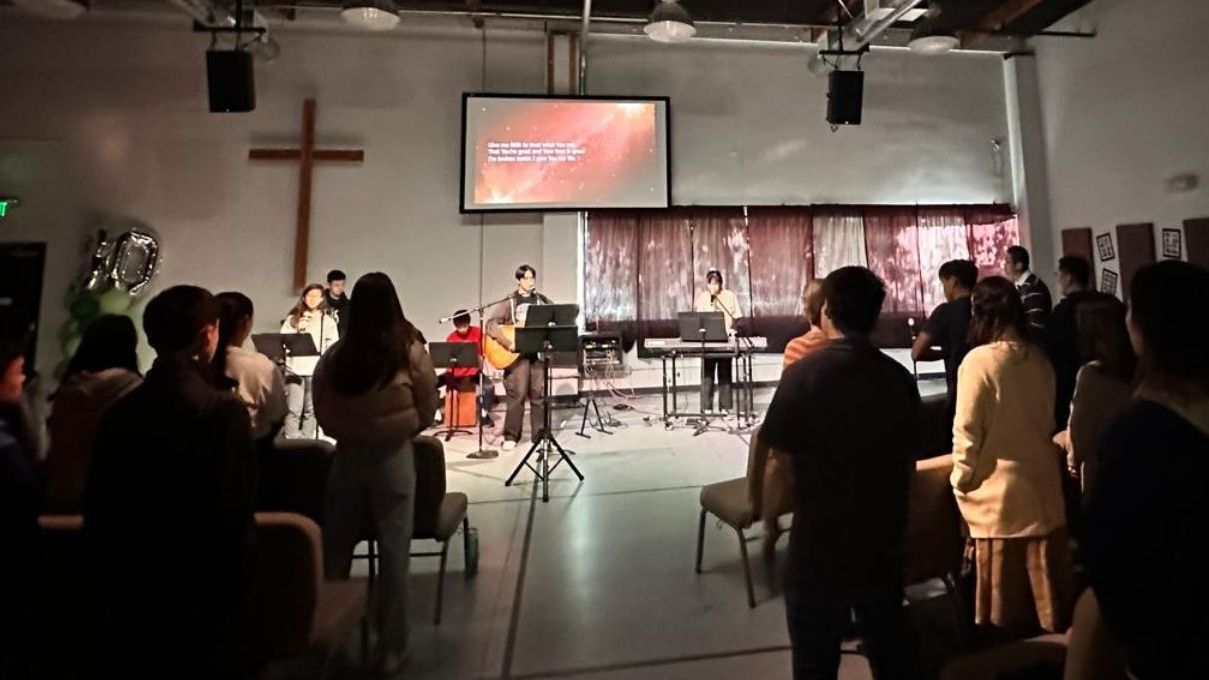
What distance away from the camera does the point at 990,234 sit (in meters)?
7.80

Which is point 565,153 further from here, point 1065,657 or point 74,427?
point 1065,657

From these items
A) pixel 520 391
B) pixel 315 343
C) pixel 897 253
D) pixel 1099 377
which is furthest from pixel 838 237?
pixel 315 343

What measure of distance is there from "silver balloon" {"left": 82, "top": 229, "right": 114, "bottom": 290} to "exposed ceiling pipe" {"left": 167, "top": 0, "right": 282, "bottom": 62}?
2643 mm

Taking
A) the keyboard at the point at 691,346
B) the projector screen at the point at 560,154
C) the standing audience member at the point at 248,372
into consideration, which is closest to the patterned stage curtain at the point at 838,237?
the keyboard at the point at 691,346

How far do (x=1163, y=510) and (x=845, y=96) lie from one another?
21.0ft

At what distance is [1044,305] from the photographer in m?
3.94

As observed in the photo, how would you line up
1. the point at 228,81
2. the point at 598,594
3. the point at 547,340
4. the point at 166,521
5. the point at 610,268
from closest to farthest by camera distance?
the point at 166,521 → the point at 598,594 → the point at 547,340 → the point at 228,81 → the point at 610,268

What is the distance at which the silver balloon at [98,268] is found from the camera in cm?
653

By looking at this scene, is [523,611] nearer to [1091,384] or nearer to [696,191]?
[1091,384]

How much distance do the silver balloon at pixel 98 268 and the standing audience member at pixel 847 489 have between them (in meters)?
7.76

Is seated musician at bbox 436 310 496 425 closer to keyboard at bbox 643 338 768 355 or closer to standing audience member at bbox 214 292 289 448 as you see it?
keyboard at bbox 643 338 768 355

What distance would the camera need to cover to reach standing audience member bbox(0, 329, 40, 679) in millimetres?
1328

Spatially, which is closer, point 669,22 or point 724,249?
point 669,22

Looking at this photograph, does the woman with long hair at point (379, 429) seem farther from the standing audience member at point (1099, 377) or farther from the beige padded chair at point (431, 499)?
the standing audience member at point (1099, 377)
